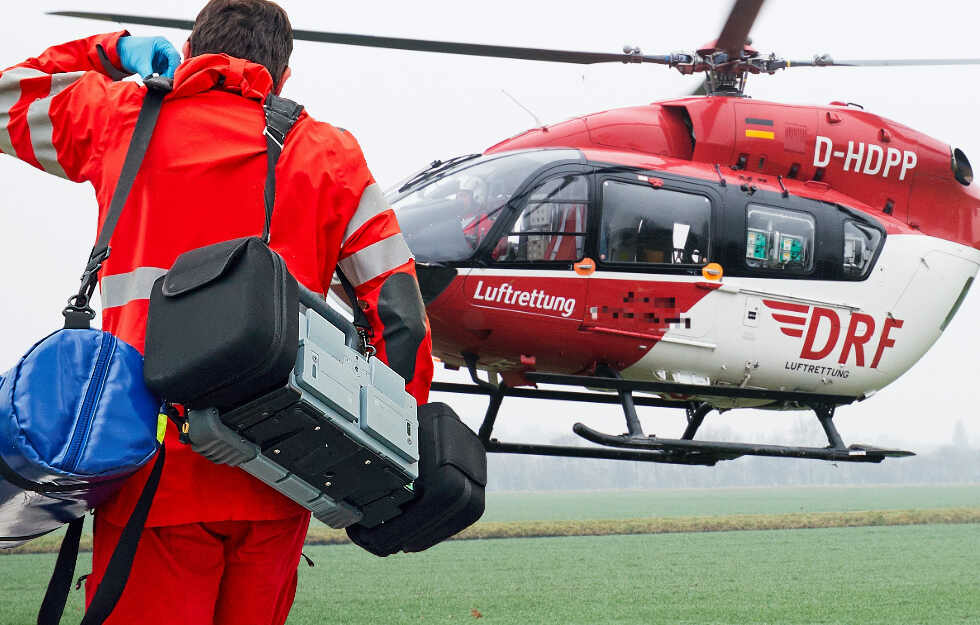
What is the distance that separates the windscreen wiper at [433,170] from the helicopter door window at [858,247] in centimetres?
254

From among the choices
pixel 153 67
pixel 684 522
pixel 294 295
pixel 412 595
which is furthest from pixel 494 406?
pixel 684 522

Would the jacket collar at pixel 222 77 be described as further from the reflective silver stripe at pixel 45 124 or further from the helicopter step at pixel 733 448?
the helicopter step at pixel 733 448

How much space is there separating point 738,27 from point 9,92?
6.07m

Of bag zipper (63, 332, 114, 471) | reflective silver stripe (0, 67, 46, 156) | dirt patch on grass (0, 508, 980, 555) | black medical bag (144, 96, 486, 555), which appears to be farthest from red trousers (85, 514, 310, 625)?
dirt patch on grass (0, 508, 980, 555)

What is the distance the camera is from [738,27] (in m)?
7.42

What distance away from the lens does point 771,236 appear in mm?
6809

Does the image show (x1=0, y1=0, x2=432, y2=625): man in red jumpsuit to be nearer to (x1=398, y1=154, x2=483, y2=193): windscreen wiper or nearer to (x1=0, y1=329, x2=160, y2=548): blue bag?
(x1=0, y1=329, x2=160, y2=548): blue bag

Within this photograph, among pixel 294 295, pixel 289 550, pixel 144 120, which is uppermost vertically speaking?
pixel 144 120

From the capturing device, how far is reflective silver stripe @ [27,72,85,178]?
221 cm

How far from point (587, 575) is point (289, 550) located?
18.8 m

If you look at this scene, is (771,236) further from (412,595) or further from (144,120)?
(412,595)

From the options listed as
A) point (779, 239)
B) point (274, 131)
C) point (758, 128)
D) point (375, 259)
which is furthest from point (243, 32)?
point (758, 128)

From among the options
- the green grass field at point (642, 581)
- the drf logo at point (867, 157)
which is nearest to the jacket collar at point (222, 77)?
the drf logo at point (867, 157)

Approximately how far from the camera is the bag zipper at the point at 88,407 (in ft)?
5.53
